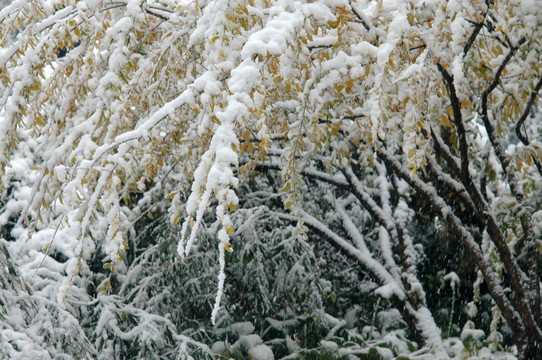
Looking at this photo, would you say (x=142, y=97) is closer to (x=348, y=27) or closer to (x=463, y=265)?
(x=348, y=27)

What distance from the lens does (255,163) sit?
3572mm

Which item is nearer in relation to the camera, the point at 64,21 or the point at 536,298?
the point at 64,21

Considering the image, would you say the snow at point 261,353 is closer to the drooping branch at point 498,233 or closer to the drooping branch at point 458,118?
the drooping branch at point 498,233

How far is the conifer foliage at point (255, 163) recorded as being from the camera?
6.13 ft

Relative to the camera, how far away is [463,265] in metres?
5.73

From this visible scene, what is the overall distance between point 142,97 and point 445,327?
4726 millimetres

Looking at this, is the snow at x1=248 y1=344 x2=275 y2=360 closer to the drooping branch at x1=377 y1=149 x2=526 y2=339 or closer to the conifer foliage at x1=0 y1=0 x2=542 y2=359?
the conifer foliage at x1=0 y1=0 x2=542 y2=359

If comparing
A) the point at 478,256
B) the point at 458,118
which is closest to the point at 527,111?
the point at 458,118

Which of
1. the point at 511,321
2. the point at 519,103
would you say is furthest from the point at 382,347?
the point at 519,103

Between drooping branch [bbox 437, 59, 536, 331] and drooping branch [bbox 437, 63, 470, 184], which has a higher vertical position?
drooping branch [bbox 437, 63, 470, 184]

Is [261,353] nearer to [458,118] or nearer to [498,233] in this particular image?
[498,233]

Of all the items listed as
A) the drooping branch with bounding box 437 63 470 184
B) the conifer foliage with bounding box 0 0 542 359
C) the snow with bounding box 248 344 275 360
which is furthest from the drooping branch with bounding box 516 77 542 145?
the snow with bounding box 248 344 275 360

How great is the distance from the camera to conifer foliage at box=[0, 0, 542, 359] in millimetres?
1869

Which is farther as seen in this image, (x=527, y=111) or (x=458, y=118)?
(x=527, y=111)
